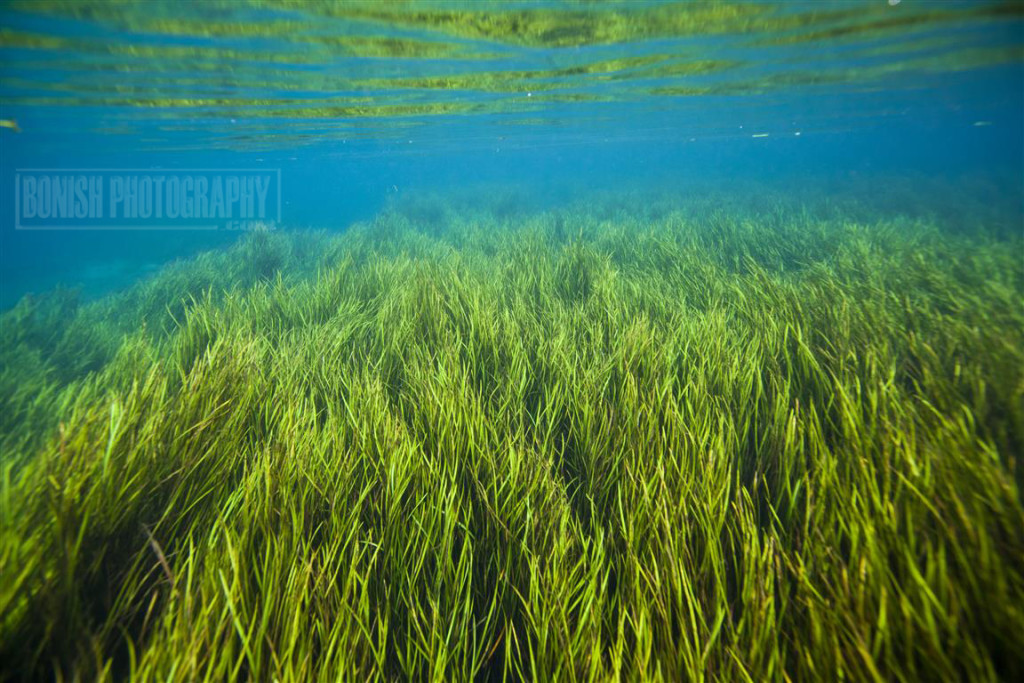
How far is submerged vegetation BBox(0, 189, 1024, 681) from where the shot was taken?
1324mm

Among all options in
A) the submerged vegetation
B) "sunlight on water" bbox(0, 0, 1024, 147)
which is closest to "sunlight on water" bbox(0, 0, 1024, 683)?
the submerged vegetation

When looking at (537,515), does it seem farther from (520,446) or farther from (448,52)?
(448,52)

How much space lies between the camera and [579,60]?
9875 millimetres

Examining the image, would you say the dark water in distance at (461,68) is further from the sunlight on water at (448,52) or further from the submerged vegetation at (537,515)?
the submerged vegetation at (537,515)

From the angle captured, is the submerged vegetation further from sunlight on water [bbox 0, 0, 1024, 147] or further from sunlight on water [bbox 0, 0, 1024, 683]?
sunlight on water [bbox 0, 0, 1024, 147]

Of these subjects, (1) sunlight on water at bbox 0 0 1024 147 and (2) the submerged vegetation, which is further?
(1) sunlight on water at bbox 0 0 1024 147

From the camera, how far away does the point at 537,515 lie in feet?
5.98

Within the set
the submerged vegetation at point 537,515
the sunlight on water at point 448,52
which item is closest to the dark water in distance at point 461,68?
the sunlight on water at point 448,52

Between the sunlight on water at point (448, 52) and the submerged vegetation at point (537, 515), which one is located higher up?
the sunlight on water at point (448, 52)

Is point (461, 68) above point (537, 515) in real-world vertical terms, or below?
above

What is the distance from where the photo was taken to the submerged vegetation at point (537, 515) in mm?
1324

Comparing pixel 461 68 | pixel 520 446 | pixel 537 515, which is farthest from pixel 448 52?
pixel 537 515

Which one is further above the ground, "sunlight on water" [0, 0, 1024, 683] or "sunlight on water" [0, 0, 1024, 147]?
"sunlight on water" [0, 0, 1024, 147]

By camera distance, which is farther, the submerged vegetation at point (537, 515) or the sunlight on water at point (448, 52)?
the sunlight on water at point (448, 52)
